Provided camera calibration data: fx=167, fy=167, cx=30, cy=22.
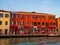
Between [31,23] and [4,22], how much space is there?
11144 millimetres

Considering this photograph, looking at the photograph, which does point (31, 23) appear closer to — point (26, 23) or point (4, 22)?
point (26, 23)

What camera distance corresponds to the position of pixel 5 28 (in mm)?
60562

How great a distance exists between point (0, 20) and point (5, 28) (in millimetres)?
3398

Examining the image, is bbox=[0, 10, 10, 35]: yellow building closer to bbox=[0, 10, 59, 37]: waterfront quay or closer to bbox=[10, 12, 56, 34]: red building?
bbox=[0, 10, 59, 37]: waterfront quay

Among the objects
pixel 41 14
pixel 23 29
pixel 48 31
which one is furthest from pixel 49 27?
pixel 23 29

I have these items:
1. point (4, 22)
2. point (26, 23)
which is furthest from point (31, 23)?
point (4, 22)

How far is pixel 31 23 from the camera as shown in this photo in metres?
65.9

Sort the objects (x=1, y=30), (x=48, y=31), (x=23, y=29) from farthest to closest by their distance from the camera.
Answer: (x=48, y=31), (x=23, y=29), (x=1, y=30)

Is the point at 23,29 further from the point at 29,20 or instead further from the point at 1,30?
the point at 1,30

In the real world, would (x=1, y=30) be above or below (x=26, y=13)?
below

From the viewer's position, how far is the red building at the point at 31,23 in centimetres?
6298

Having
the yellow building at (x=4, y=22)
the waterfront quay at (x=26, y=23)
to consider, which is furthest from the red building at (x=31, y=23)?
the yellow building at (x=4, y=22)

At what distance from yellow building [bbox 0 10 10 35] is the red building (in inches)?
70.1

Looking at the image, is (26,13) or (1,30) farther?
(26,13)
